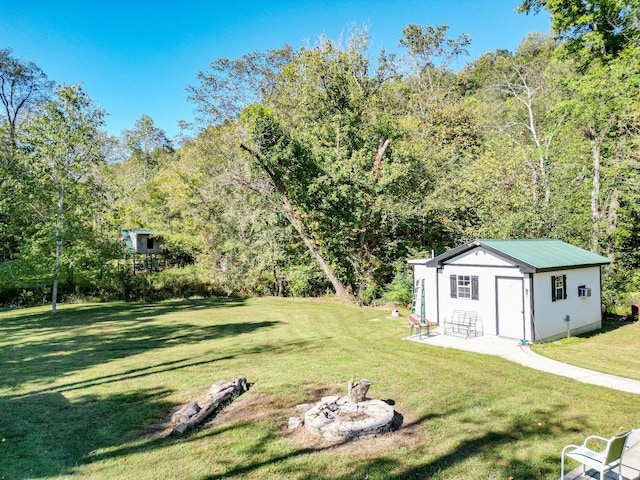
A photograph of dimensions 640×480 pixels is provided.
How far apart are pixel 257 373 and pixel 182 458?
132 inches

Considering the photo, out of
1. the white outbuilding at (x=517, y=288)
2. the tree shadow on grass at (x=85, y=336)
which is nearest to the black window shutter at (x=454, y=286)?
the white outbuilding at (x=517, y=288)

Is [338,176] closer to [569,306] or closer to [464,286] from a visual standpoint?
[464,286]

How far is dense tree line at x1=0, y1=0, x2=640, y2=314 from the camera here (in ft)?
54.9

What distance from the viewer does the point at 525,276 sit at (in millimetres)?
10914

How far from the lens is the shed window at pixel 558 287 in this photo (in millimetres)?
11547

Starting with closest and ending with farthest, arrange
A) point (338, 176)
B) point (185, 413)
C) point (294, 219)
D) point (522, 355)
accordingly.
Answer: point (185, 413), point (522, 355), point (338, 176), point (294, 219)

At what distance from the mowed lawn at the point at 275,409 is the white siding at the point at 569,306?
3177 millimetres

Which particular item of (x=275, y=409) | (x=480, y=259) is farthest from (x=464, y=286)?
(x=275, y=409)

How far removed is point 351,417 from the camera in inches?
224

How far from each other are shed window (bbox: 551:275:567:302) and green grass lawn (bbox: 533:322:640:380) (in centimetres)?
124

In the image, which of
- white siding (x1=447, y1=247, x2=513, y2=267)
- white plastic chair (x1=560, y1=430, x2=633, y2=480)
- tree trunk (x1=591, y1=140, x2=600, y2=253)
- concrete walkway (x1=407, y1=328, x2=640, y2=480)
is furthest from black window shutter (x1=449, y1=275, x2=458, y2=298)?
white plastic chair (x1=560, y1=430, x2=633, y2=480)

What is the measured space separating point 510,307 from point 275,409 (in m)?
7.91

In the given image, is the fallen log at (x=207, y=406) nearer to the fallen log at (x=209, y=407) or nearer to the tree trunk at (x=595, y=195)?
the fallen log at (x=209, y=407)

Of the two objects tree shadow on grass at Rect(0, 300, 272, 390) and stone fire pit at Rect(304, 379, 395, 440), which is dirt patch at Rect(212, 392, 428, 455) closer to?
stone fire pit at Rect(304, 379, 395, 440)
